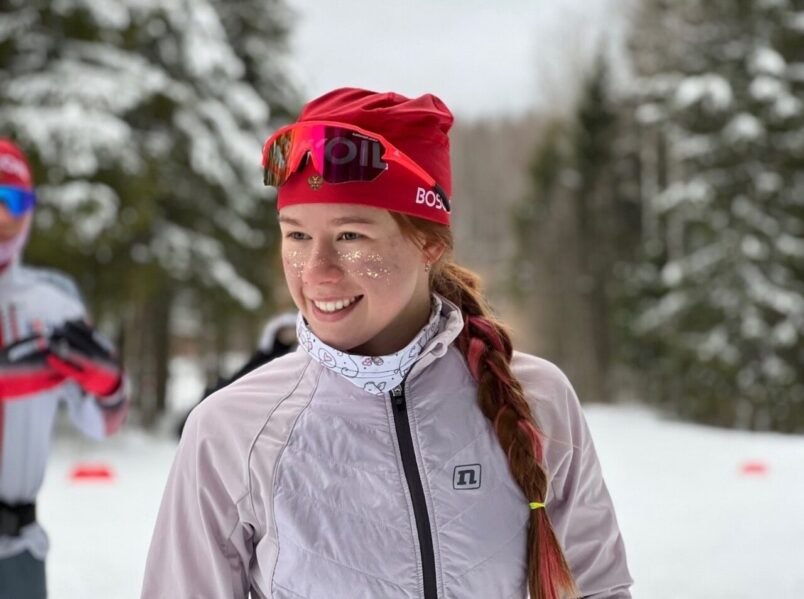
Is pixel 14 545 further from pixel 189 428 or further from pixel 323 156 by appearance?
pixel 323 156

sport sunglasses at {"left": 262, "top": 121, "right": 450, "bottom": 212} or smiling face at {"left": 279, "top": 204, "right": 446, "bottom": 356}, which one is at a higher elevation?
sport sunglasses at {"left": 262, "top": 121, "right": 450, "bottom": 212}

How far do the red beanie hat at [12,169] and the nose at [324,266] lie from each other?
2.05 metres

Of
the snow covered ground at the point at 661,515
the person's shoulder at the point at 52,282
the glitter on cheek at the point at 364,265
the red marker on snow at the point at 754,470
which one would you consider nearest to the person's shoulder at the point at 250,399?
the glitter on cheek at the point at 364,265

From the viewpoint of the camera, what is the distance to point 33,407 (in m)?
2.84

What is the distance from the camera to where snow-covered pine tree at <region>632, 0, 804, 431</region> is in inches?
730

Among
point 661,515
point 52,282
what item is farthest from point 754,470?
point 52,282

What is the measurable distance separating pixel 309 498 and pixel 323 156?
0.61m

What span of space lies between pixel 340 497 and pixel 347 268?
1.35ft

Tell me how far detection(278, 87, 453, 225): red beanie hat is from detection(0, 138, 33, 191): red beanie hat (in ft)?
6.32

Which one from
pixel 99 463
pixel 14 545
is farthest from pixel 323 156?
pixel 99 463

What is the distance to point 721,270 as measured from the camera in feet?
62.1

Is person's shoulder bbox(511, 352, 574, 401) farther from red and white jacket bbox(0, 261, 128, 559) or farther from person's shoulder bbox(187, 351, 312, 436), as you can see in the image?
red and white jacket bbox(0, 261, 128, 559)

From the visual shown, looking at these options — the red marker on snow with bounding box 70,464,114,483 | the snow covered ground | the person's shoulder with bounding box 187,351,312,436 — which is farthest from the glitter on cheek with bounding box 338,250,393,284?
the red marker on snow with bounding box 70,464,114,483

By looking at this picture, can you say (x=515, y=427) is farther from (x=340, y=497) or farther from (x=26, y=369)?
(x=26, y=369)
